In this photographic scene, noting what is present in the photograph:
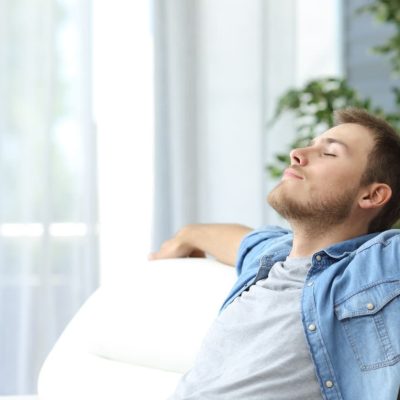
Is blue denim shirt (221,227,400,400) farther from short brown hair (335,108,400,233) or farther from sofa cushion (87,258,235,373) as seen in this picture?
sofa cushion (87,258,235,373)

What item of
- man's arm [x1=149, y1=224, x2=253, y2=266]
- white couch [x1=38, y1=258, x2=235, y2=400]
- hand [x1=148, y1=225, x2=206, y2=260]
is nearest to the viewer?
white couch [x1=38, y1=258, x2=235, y2=400]

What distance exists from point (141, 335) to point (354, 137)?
0.65 meters

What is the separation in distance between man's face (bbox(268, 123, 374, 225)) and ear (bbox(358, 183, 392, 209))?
2 cm

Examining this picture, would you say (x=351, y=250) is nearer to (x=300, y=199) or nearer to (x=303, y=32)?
(x=300, y=199)

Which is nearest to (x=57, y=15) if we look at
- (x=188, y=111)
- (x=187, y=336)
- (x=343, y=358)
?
(x=188, y=111)

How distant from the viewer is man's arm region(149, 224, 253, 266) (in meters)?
2.06

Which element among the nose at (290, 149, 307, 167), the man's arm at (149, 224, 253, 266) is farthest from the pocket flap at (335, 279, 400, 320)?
the man's arm at (149, 224, 253, 266)

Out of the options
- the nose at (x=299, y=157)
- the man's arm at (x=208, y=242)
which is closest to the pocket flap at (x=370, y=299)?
the nose at (x=299, y=157)

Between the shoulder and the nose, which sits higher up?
the nose

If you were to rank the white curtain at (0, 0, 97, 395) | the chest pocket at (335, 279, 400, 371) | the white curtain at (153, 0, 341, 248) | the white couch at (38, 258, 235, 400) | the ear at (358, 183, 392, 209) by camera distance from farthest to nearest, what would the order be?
the white curtain at (153, 0, 341, 248), the white curtain at (0, 0, 97, 395), the white couch at (38, 258, 235, 400), the ear at (358, 183, 392, 209), the chest pocket at (335, 279, 400, 371)

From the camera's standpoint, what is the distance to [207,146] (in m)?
3.41

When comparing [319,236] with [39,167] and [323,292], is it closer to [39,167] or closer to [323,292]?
[323,292]

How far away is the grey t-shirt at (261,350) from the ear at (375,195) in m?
0.16

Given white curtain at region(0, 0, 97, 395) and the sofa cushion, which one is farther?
white curtain at region(0, 0, 97, 395)
